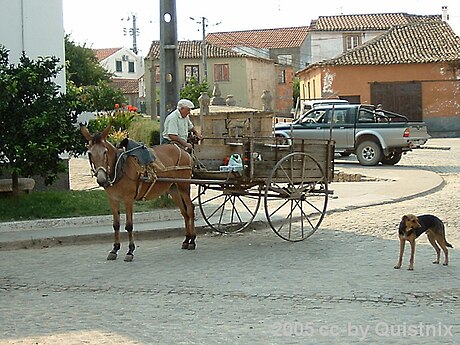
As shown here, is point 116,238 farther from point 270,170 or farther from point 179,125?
point 270,170

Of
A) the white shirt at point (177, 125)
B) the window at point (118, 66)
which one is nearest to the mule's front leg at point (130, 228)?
the white shirt at point (177, 125)

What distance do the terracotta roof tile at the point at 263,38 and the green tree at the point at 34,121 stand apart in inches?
2865

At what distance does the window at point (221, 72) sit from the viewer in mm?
72562

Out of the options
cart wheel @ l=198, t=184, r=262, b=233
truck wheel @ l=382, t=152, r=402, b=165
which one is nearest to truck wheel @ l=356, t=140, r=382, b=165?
truck wheel @ l=382, t=152, r=402, b=165

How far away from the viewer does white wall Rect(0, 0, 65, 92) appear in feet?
52.0

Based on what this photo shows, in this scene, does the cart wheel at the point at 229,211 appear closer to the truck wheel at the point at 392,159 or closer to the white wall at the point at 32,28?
the white wall at the point at 32,28

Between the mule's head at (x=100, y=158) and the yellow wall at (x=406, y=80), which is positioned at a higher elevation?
the yellow wall at (x=406, y=80)

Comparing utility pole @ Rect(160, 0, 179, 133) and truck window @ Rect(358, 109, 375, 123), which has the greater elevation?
utility pole @ Rect(160, 0, 179, 133)

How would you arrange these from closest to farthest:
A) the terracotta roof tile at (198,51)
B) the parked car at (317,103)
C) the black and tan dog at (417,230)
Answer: the black and tan dog at (417,230), the parked car at (317,103), the terracotta roof tile at (198,51)

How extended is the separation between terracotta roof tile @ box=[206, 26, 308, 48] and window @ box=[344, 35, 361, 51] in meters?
11.9

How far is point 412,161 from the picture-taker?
27.8 meters

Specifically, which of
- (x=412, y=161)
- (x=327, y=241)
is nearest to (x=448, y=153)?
(x=412, y=161)

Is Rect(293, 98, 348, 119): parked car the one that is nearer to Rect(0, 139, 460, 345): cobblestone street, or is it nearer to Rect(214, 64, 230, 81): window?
Rect(0, 139, 460, 345): cobblestone street

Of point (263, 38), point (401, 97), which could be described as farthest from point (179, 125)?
point (263, 38)
